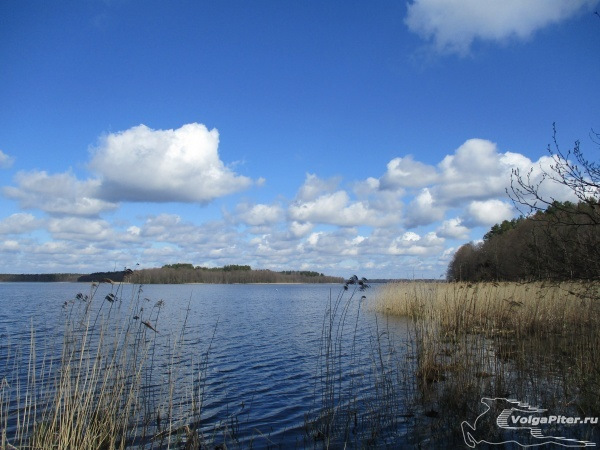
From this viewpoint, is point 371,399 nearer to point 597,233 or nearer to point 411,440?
point 411,440

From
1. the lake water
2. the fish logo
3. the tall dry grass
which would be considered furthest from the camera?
the lake water

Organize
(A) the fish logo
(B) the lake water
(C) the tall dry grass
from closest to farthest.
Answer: (C) the tall dry grass < (A) the fish logo < (B) the lake water

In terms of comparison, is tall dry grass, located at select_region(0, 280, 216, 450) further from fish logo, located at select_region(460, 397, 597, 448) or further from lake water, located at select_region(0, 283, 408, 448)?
fish logo, located at select_region(460, 397, 597, 448)

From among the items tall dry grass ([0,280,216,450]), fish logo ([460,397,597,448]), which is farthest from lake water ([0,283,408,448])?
fish logo ([460,397,597,448])

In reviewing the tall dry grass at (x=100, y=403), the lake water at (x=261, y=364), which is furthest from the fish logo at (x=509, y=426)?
the tall dry grass at (x=100, y=403)

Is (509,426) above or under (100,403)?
under

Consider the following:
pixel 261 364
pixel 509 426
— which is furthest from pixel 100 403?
pixel 261 364

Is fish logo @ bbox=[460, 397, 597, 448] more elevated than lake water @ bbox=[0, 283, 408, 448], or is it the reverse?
fish logo @ bbox=[460, 397, 597, 448]

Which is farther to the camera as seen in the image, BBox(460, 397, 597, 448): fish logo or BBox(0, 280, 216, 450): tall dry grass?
BBox(460, 397, 597, 448): fish logo

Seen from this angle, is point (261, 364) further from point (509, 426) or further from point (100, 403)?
point (509, 426)

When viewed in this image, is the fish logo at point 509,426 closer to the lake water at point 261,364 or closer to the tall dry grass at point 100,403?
the lake water at point 261,364

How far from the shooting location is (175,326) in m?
18.2

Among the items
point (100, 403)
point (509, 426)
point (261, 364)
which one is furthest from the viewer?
point (261, 364)

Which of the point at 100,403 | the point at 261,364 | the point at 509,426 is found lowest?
the point at 261,364
